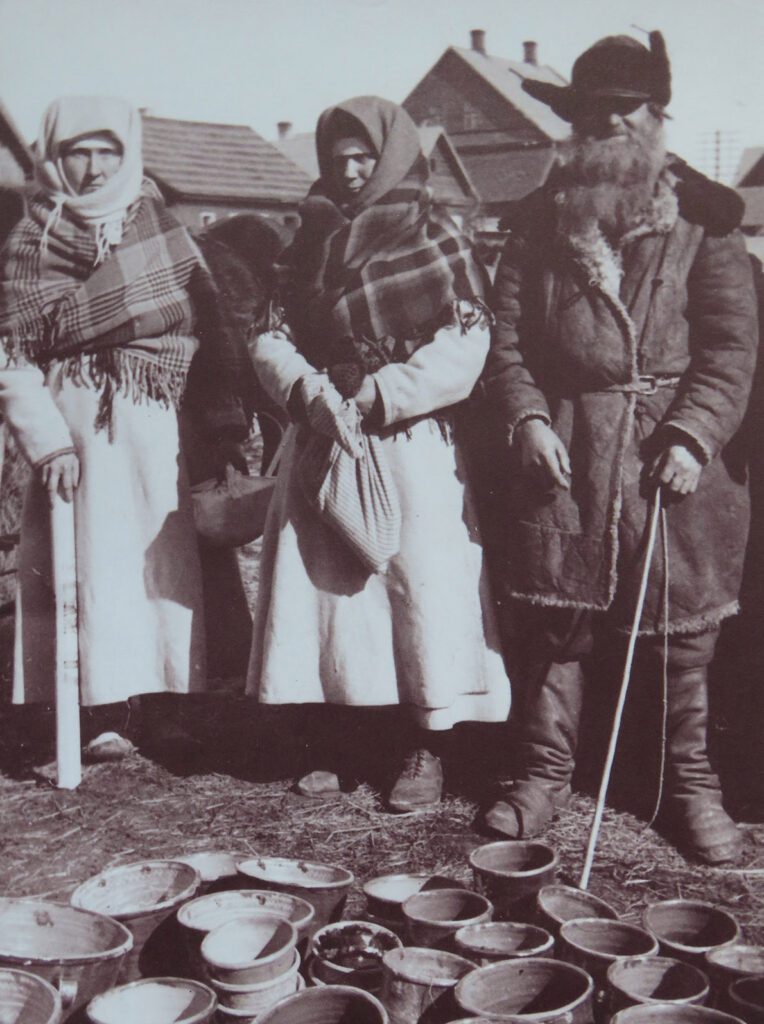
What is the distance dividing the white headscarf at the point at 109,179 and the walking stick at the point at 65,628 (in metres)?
0.89

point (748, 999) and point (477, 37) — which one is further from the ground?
point (477, 37)

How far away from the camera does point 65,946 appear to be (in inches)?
101

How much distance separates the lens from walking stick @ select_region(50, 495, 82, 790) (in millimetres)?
3877

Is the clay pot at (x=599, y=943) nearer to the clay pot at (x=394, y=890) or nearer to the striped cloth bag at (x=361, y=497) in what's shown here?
the clay pot at (x=394, y=890)

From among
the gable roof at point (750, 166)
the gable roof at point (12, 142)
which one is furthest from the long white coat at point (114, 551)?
the gable roof at point (750, 166)

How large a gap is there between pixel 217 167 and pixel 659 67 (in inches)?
178

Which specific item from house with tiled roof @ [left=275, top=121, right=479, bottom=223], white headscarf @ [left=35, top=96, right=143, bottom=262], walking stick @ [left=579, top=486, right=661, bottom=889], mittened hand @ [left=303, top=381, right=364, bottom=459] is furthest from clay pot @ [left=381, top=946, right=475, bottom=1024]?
house with tiled roof @ [left=275, top=121, right=479, bottom=223]

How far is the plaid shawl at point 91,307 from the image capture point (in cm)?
385

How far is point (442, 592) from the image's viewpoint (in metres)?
3.54

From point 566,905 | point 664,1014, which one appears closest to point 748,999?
point 664,1014

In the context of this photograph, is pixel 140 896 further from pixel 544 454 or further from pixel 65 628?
pixel 544 454

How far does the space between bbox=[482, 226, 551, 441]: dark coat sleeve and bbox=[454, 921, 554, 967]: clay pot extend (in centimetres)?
143

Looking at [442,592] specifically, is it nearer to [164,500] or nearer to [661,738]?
[661,738]

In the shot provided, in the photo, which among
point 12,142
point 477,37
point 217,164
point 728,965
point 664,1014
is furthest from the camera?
point 12,142
